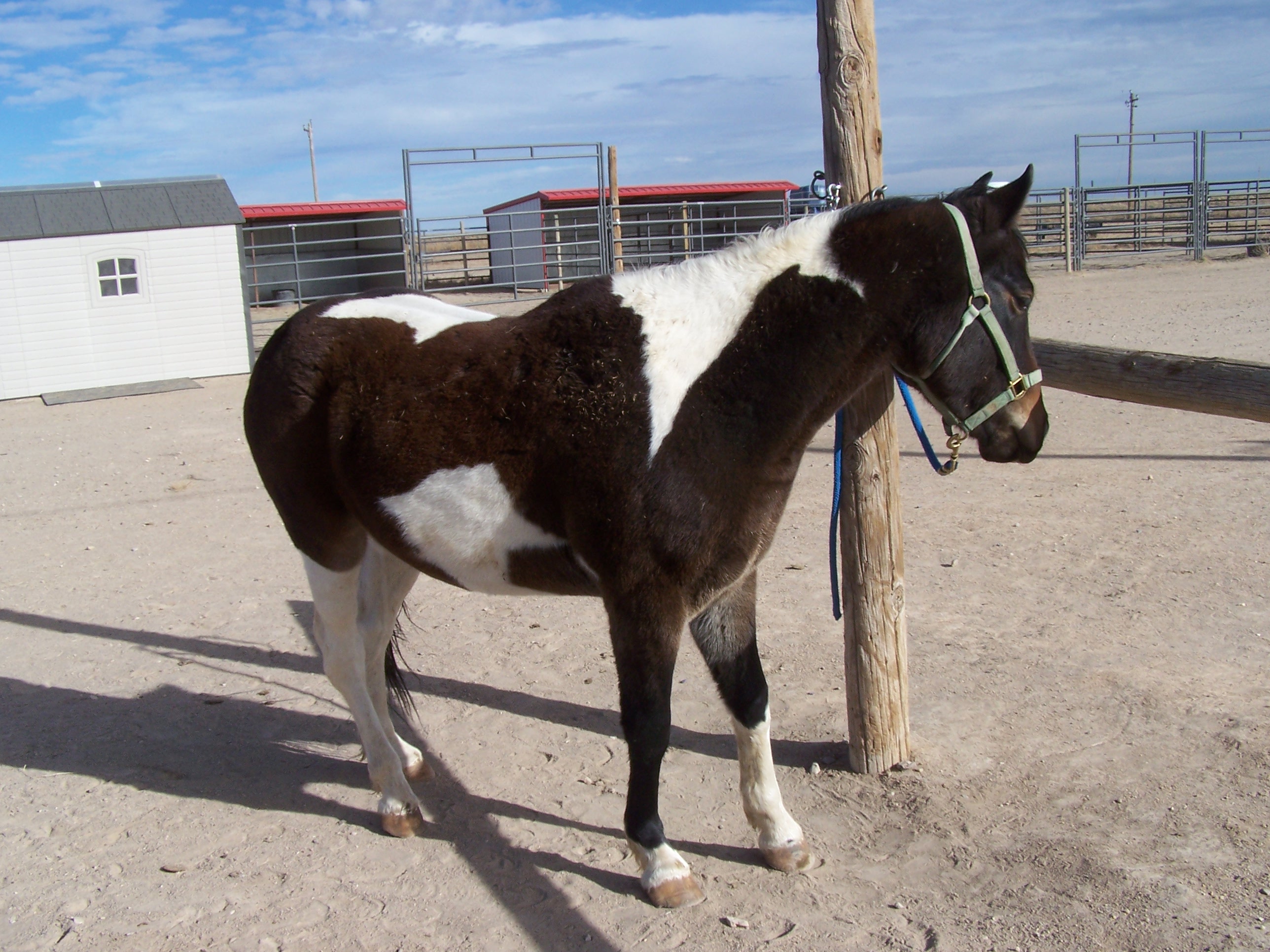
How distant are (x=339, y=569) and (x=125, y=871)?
1132mm

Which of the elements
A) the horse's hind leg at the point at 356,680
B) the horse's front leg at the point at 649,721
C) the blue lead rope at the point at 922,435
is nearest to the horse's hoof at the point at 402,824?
the horse's hind leg at the point at 356,680

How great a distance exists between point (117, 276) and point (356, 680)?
13.1 metres

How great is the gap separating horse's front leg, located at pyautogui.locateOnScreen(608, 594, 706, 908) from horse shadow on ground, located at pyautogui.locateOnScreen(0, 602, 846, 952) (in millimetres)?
139

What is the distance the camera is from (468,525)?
280 centimetres

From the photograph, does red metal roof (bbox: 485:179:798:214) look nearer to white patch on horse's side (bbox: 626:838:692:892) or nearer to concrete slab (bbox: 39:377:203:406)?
concrete slab (bbox: 39:377:203:406)

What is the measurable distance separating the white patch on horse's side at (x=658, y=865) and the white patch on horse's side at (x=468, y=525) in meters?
0.83

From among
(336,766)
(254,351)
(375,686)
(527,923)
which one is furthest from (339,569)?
(254,351)

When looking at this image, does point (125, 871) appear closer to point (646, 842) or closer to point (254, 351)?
point (646, 842)

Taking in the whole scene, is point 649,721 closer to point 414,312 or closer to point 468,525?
point 468,525

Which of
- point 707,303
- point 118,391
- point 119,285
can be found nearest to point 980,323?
point 707,303

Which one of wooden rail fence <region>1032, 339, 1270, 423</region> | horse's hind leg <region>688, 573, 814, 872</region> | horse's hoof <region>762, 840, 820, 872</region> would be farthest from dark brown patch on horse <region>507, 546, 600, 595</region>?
wooden rail fence <region>1032, 339, 1270, 423</region>

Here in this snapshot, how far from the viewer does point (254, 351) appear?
15164 mm

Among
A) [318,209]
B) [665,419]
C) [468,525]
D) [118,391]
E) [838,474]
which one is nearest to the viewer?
[665,419]

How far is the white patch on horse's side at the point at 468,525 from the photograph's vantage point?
9.04 ft
